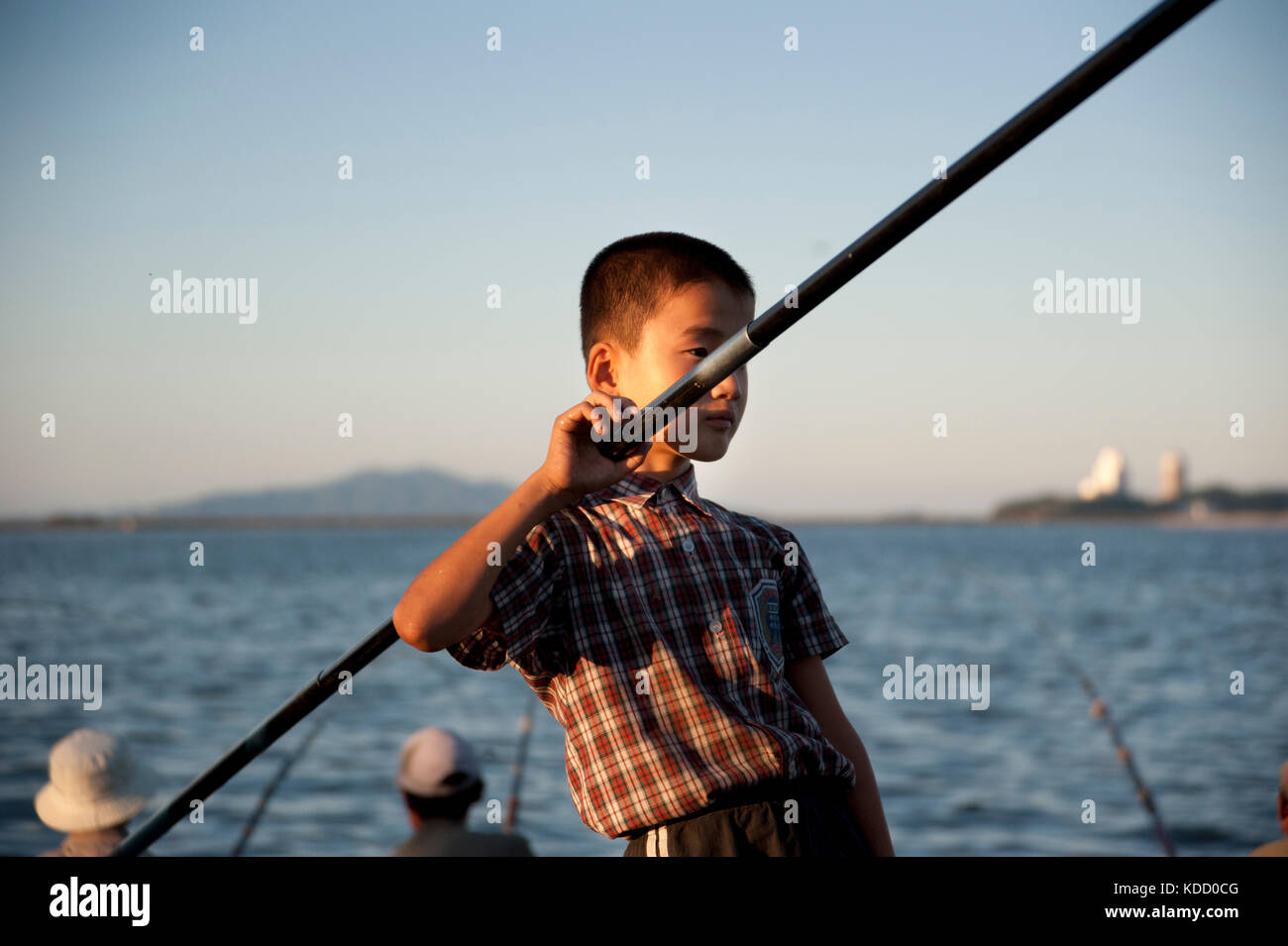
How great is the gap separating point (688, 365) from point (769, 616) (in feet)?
1.42

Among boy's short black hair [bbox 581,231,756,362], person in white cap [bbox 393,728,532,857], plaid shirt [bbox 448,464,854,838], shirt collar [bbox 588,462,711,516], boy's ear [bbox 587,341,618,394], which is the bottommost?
person in white cap [bbox 393,728,532,857]

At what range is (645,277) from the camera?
2.09 meters

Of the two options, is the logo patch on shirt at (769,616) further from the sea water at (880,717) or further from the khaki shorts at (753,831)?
the sea water at (880,717)

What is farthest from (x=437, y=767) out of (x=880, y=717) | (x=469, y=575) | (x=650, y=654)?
(x=880, y=717)

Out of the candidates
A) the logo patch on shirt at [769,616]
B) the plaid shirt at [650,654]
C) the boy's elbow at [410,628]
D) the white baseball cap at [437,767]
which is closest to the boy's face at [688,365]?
the plaid shirt at [650,654]

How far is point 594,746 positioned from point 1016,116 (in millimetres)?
1073

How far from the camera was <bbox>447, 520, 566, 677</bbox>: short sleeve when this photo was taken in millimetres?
1787

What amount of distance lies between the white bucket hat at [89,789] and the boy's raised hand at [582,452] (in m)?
3.36

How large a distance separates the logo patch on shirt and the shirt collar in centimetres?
16

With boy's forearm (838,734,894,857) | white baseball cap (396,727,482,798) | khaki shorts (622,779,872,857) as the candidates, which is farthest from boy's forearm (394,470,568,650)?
white baseball cap (396,727,482,798)

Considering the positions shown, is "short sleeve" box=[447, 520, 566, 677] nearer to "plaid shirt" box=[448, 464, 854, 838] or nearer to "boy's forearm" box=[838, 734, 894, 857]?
"plaid shirt" box=[448, 464, 854, 838]

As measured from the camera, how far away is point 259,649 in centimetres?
2714
